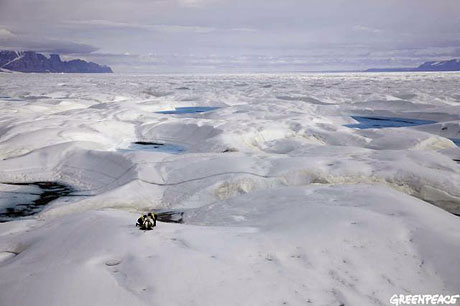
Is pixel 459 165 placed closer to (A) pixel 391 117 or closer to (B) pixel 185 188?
(B) pixel 185 188

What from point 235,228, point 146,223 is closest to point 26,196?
point 146,223

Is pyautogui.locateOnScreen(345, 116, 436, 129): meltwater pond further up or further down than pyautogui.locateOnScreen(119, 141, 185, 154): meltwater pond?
further down

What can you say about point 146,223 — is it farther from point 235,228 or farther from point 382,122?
point 382,122

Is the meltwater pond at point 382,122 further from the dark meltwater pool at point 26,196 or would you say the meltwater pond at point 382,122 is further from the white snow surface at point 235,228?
the dark meltwater pool at point 26,196

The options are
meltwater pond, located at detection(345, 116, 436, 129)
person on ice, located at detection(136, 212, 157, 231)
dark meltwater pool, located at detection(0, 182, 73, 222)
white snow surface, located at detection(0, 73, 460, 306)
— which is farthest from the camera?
meltwater pond, located at detection(345, 116, 436, 129)

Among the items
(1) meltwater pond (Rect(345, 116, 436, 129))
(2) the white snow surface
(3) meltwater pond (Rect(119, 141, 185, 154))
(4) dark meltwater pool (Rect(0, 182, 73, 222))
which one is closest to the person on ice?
(2) the white snow surface

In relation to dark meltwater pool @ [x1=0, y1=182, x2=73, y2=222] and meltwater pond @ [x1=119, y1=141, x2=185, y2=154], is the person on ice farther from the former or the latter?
meltwater pond @ [x1=119, y1=141, x2=185, y2=154]

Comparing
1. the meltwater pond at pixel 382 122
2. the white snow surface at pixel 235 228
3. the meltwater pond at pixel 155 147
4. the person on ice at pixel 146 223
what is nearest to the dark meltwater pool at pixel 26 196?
the white snow surface at pixel 235 228
